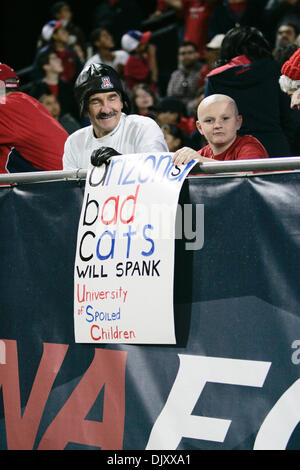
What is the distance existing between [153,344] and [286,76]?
1.66m

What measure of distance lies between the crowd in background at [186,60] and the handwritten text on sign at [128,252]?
1553 millimetres

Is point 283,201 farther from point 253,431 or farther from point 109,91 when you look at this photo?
point 109,91

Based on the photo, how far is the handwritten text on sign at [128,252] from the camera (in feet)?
12.0

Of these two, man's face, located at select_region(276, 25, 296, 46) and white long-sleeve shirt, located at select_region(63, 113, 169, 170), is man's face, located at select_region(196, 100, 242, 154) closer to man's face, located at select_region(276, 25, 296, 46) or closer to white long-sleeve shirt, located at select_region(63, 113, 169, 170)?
white long-sleeve shirt, located at select_region(63, 113, 169, 170)

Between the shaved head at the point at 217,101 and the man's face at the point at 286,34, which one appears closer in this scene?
the shaved head at the point at 217,101

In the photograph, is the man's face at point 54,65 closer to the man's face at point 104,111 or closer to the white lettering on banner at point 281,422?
the man's face at point 104,111

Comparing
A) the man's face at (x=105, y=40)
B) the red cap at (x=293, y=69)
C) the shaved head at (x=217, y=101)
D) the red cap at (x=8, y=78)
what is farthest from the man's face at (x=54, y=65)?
the red cap at (x=293, y=69)

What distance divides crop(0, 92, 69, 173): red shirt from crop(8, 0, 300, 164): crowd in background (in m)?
0.57

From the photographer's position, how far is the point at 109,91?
4.72m

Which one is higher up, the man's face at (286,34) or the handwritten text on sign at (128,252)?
the man's face at (286,34)

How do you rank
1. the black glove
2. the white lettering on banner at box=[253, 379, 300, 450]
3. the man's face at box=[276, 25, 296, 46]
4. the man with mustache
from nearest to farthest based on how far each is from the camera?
the white lettering on banner at box=[253, 379, 300, 450], the black glove, the man with mustache, the man's face at box=[276, 25, 296, 46]

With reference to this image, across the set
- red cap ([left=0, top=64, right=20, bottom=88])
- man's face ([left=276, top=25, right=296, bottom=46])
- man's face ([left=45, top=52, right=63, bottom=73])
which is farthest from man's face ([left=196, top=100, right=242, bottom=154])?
man's face ([left=45, top=52, right=63, bottom=73])

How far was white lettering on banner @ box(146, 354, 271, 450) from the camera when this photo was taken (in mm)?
3459
